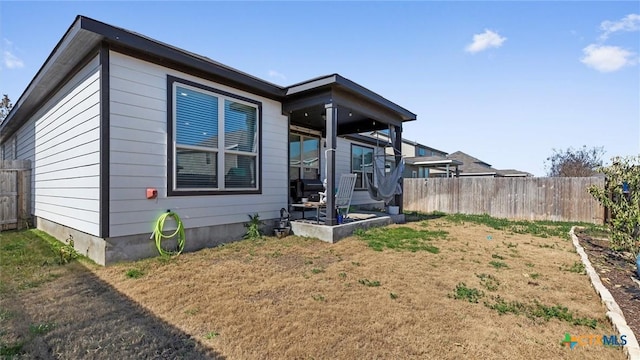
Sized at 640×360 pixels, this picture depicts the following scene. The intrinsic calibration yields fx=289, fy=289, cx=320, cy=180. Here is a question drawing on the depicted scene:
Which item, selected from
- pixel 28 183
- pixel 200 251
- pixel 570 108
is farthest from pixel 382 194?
pixel 28 183

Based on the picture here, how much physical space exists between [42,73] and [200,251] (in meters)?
4.20

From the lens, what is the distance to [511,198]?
9805mm

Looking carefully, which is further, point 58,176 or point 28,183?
point 28,183

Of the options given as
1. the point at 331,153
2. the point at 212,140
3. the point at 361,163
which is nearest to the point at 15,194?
the point at 212,140

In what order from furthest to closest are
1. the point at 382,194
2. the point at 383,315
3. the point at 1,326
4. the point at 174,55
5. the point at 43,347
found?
the point at 382,194 → the point at 174,55 → the point at 383,315 → the point at 1,326 → the point at 43,347

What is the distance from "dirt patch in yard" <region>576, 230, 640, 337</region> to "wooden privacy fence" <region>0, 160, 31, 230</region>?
36.3 feet

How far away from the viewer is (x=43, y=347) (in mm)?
1962

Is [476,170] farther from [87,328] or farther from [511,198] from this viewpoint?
[87,328]

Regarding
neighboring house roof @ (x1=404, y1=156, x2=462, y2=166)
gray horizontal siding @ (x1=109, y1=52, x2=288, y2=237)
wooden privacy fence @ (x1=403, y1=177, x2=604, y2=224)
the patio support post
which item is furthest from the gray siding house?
neighboring house roof @ (x1=404, y1=156, x2=462, y2=166)

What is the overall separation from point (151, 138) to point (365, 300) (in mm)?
3676

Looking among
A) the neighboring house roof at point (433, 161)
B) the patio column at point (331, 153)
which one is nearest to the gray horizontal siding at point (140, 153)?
the patio column at point (331, 153)

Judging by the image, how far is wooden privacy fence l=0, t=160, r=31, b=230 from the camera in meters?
6.93

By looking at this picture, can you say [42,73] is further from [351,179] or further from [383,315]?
[383,315]

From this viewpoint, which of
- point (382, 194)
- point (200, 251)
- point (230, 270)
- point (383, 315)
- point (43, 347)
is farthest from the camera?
point (382, 194)
